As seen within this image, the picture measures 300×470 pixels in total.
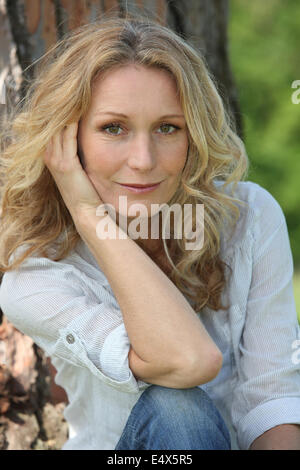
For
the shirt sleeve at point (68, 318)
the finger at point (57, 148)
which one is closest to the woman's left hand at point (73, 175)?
the finger at point (57, 148)

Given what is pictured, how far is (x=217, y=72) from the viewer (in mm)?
2963

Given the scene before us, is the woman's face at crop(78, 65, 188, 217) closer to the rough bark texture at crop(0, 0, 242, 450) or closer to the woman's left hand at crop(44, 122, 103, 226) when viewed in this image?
the woman's left hand at crop(44, 122, 103, 226)

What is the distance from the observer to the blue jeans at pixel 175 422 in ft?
6.25

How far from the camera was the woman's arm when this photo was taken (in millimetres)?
2074

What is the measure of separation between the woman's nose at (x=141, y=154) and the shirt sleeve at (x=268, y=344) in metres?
0.48

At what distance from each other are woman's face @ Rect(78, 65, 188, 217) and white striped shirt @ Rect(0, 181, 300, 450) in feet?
1.10

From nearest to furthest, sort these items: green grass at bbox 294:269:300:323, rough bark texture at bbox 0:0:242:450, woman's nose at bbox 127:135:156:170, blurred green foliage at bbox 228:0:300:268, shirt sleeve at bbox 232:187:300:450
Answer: woman's nose at bbox 127:135:156:170 → shirt sleeve at bbox 232:187:300:450 → rough bark texture at bbox 0:0:242:450 → green grass at bbox 294:269:300:323 → blurred green foliage at bbox 228:0:300:268

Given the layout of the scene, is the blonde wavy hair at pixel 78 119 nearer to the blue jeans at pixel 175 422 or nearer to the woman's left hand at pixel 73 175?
the woman's left hand at pixel 73 175

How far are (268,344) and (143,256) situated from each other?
1.70 ft

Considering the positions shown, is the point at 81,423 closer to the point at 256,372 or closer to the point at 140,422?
the point at 140,422

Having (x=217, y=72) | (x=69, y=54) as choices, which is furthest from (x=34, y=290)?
(x=217, y=72)

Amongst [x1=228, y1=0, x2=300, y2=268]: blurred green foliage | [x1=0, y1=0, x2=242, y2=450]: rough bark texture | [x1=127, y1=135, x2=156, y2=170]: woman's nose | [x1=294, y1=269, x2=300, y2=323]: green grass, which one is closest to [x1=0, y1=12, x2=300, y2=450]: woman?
[x1=127, y1=135, x2=156, y2=170]: woman's nose
